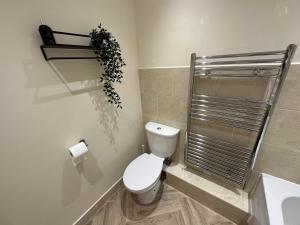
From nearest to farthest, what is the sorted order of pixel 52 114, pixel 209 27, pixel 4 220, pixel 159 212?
pixel 4 220 → pixel 52 114 → pixel 209 27 → pixel 159 212

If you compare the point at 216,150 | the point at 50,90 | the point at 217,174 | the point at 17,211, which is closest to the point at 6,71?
the point at 50,90

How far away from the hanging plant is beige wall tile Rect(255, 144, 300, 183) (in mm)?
1326

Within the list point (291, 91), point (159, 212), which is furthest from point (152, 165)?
point (291, 91)

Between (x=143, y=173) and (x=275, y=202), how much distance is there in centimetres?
102

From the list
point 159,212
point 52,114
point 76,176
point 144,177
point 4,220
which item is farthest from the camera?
point 159,212

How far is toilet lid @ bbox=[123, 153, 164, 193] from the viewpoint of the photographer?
1.24 meters

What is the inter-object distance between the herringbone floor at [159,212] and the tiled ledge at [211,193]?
0.07m

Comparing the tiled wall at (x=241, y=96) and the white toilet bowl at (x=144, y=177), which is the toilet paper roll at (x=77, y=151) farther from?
the tiled wall at (x=241, y=96)

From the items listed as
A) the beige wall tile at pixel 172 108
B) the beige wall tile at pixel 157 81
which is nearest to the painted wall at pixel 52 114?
the beige wall tile at pixel 157 81

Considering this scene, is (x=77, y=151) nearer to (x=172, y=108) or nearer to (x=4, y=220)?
(x=4, y=220)

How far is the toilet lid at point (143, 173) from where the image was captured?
1.24 meters

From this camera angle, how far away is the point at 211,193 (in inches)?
52.8

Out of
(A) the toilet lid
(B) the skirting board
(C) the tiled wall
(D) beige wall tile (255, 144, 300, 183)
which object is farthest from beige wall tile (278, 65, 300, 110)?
(B) the skirting board

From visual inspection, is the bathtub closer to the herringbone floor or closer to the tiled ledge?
the tiled ledge
